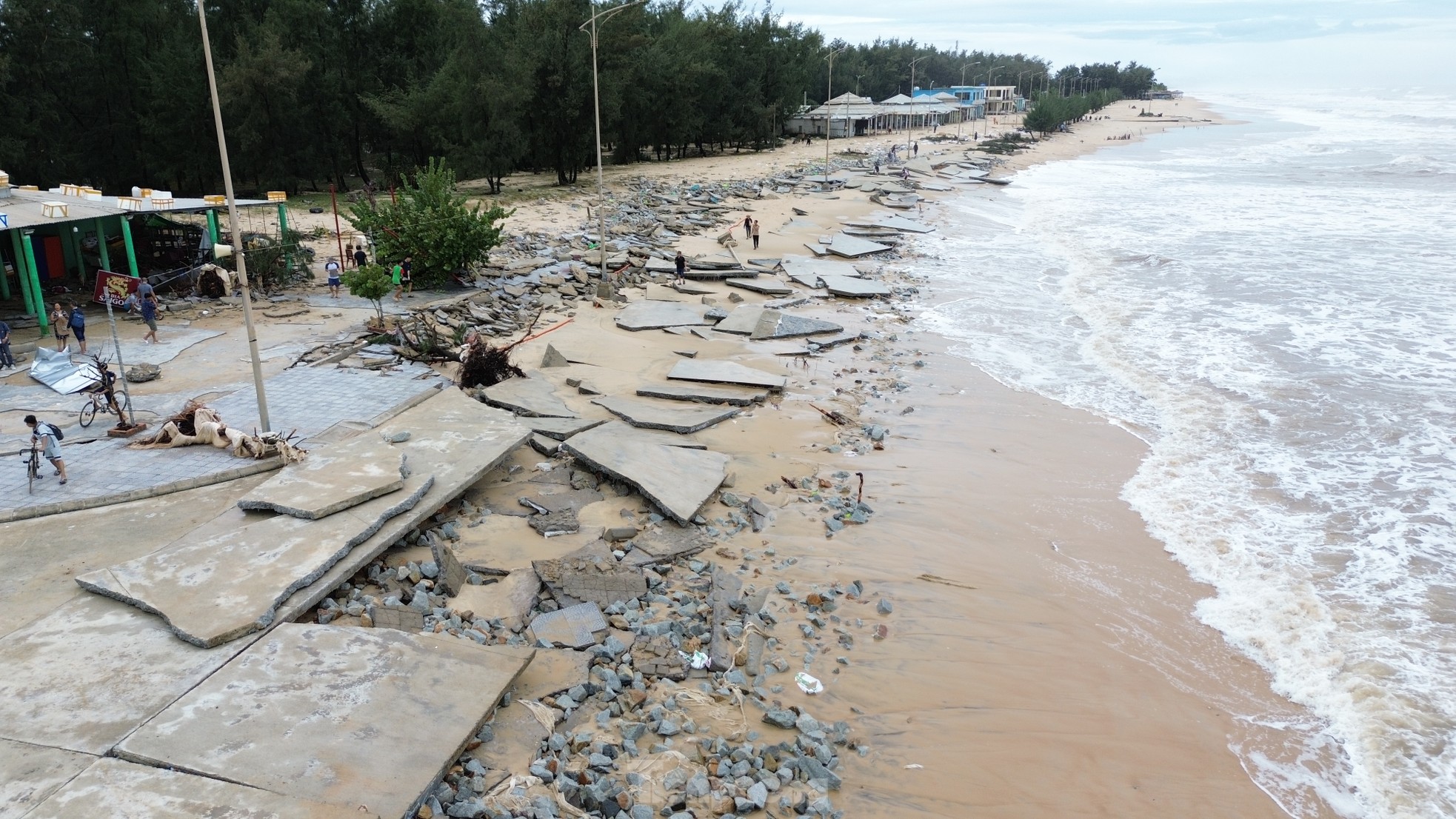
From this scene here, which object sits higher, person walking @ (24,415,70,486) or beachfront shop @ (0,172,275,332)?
beachfront shop @ (0,172,275,332)

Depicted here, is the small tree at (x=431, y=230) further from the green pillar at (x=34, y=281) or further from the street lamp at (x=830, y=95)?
the street lamp at (x=830, y=95)

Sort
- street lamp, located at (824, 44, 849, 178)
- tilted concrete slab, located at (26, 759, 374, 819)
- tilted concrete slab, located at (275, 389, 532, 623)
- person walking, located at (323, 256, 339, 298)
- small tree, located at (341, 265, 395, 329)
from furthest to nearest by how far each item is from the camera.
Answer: street lamp, located at (824, 44, 849, 178) < person walking, located at (323, 256, 339, 298) < small tree, located at (341, 265, 395, 329) < tilted concrete slab, located at (275, 389, 532, 623) < tilted concrete slab, located at (26, 759, 374, 819)

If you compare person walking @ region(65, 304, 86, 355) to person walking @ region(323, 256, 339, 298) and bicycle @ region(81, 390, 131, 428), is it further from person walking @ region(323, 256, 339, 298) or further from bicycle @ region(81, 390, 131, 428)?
person walking @ region(323, 256, 339, 298)

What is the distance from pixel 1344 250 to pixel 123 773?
1515 inches

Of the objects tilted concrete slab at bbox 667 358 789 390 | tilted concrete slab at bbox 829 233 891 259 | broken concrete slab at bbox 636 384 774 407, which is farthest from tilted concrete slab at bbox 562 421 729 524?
tilted concrete slab at bbox 829 233 891 259

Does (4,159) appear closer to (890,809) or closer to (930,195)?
(890,809)

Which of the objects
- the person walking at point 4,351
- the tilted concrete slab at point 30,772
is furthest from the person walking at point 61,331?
the tilted concrete slab at point 30,772

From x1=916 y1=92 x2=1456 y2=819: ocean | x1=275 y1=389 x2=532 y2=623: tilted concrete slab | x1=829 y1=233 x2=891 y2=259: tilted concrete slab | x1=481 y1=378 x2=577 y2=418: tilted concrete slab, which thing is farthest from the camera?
x1=829 y1=233 x2=891 y2=259: tilted concrete slab

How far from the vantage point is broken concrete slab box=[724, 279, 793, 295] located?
2400cm

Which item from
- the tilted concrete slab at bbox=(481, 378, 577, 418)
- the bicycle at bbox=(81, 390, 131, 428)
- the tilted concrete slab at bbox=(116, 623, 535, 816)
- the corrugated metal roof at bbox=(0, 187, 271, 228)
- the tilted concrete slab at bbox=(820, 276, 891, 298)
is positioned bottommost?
the tilted concrete slab at bbox=(116, 623, 535, 816)

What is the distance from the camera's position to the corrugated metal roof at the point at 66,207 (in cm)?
1641

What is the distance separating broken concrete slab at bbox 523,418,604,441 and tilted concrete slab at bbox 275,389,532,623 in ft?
1.46

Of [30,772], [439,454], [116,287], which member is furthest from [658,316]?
[30,772]

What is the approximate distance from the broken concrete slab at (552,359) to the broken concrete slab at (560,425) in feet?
10.5
